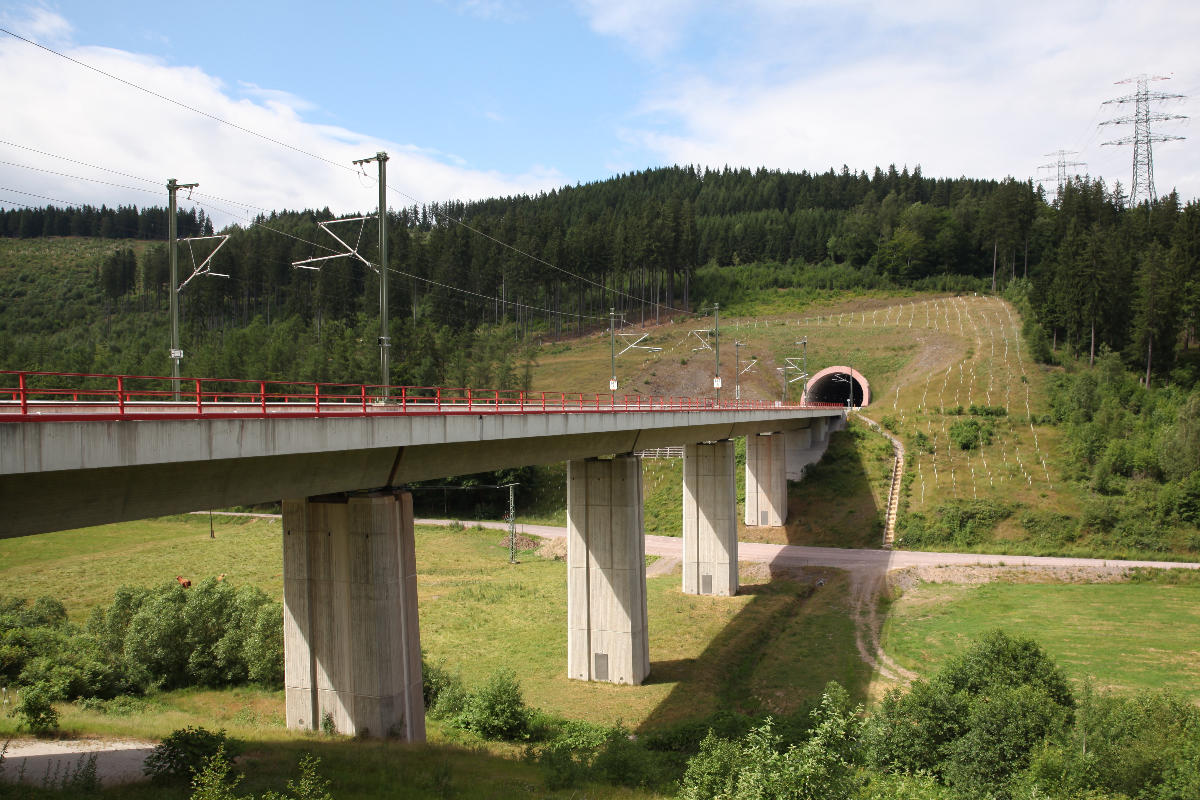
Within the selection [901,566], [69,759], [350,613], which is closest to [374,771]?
[350,613]

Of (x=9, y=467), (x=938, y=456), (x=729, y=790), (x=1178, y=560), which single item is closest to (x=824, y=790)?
(x=729, y=790)

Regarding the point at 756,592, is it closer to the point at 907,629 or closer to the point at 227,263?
the point at 907,629

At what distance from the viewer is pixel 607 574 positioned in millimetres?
31500

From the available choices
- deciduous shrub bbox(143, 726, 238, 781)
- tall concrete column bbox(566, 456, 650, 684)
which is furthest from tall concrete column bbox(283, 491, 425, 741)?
tall concrete column bbox(566, 456, 650, 684)

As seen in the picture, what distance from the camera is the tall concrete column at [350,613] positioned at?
63.2ft

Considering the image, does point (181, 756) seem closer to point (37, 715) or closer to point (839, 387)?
point (37, 715)

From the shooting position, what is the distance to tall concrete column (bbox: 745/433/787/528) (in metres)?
59.3

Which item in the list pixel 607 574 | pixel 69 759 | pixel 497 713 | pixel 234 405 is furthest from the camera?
pixel 607 574

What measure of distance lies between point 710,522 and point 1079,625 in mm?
18867

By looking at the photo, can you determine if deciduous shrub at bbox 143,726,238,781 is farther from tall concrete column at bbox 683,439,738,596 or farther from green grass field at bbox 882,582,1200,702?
tall concrete column at bbox 683,439,738,596

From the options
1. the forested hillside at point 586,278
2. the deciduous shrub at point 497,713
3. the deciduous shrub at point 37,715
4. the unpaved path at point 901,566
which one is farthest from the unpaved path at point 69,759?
the forested hillside at point 586,278

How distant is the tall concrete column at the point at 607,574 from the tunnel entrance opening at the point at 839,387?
5531 centimetres

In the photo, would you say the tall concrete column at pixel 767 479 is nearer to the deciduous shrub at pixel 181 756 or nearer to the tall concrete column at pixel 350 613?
the tall concrete column at pixel 350 613

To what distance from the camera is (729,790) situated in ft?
52.3
